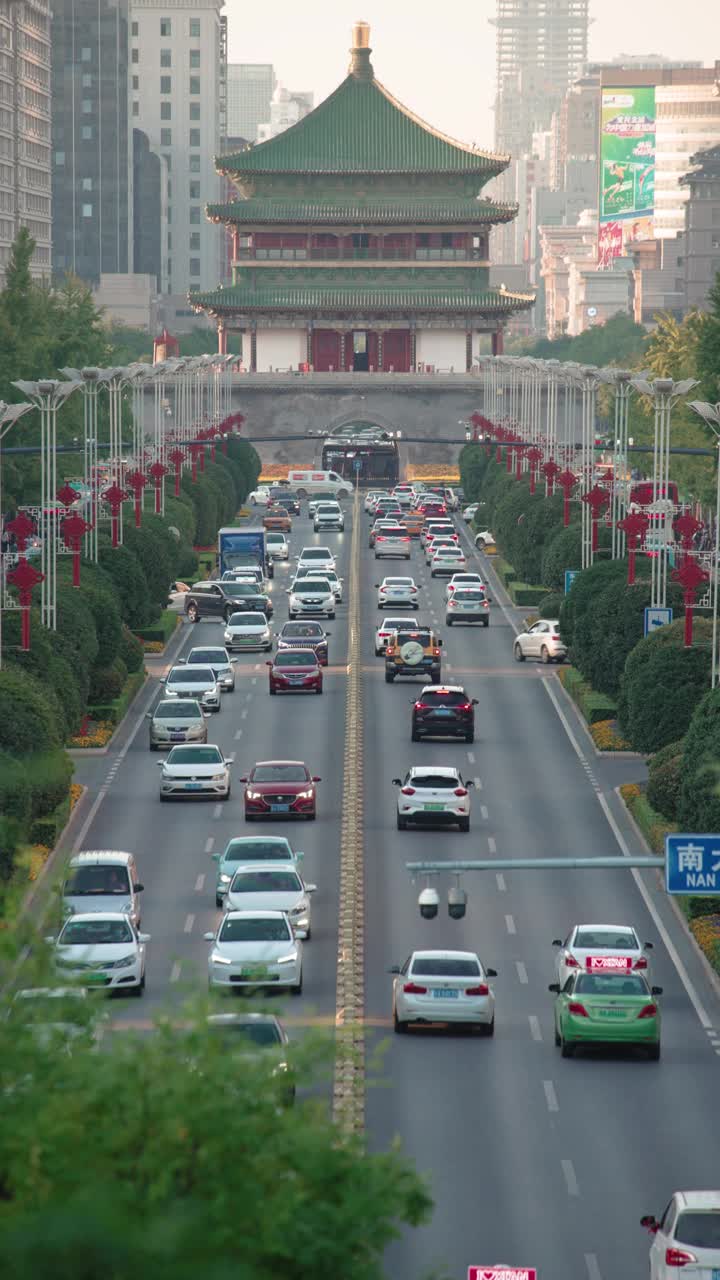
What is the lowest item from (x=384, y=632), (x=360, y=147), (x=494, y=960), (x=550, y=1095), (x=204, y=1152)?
(x=494, y=960)

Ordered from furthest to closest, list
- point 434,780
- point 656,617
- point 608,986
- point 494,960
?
point 656,617 < point 434,780 < point 494,960 < point 608,986

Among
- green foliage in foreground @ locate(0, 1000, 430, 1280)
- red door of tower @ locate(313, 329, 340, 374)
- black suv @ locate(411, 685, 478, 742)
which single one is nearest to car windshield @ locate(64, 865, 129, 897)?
black suv @ locate(411, 685, 478, 742)

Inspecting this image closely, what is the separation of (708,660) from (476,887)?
378 inches

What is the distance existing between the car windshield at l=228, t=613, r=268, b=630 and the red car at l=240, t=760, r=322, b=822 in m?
30.1

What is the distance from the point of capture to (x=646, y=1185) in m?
29.8

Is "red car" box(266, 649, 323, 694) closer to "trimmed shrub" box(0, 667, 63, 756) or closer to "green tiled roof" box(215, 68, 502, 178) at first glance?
"trimmed shrub" box(0, 667, 63, 756)

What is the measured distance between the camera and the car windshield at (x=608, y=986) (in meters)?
35.6

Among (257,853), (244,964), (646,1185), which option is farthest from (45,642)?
(646,1185)

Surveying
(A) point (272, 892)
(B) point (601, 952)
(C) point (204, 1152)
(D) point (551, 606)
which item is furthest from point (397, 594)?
(C) point (204, 1152)

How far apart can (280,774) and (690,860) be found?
2560cm

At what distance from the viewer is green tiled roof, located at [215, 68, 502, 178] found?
604ft

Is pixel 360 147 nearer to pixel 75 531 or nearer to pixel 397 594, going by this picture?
pixel 397 594

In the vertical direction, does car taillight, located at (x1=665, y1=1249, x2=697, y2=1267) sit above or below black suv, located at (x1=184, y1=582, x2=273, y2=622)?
above

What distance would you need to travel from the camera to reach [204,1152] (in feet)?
49.4
